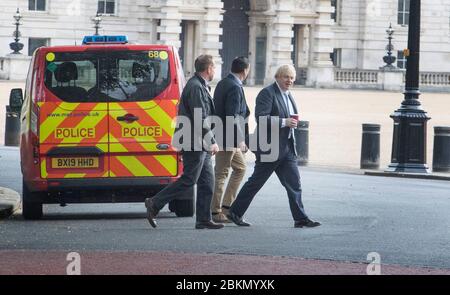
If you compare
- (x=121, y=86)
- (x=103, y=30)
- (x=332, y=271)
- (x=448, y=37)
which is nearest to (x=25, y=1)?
(x=103, y=30)

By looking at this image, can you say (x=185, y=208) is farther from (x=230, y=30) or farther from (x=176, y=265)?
(x=230, y=30)

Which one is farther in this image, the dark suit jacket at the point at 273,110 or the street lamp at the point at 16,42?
the street lamp at the point at 16,42

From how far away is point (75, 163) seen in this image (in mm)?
17391

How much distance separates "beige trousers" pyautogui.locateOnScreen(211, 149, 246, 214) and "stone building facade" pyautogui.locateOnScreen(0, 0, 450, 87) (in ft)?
165

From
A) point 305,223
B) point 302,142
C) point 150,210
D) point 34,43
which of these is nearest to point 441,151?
point 302,142

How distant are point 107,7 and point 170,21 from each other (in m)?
4.27

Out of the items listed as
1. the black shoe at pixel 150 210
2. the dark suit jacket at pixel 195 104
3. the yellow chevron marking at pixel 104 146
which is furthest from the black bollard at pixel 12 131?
the dark suit jacket at pixel 195 104

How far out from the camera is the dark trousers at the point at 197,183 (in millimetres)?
16375

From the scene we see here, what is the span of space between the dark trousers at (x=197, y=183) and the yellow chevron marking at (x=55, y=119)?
4.80 feet

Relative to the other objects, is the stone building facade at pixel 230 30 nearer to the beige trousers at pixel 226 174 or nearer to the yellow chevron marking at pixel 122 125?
the beige trousers at pixel 226 174

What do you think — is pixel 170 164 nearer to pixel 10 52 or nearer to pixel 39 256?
pixel 39 256

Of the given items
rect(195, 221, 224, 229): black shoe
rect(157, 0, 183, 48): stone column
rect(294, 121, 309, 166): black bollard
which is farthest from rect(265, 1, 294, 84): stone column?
rect(195, 221, 224, 229): black shoe

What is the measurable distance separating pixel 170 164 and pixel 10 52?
5173 centimetres

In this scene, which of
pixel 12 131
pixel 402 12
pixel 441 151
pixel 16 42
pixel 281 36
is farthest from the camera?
pixel 402 12
